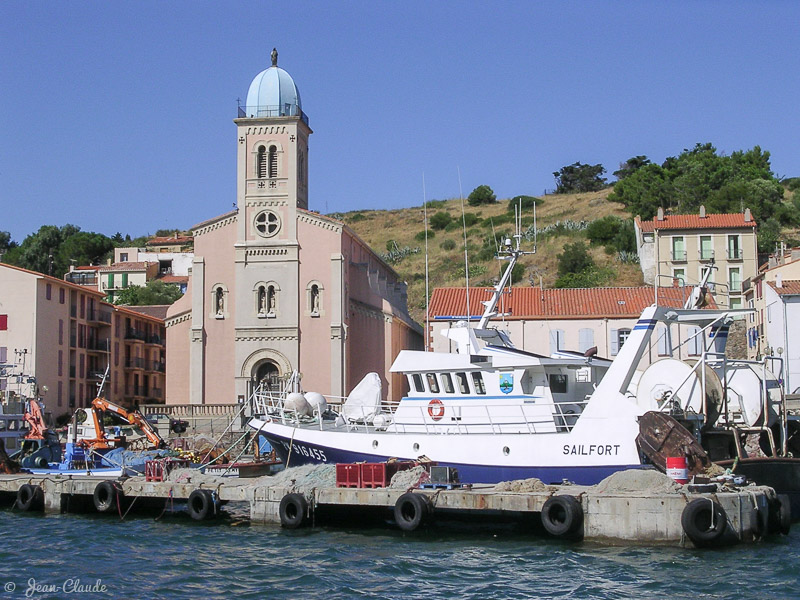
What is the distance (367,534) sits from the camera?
2156cm

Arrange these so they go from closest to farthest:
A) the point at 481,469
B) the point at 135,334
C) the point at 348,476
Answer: the point at 348,476 → the point at 481,469 → the point at 135,334

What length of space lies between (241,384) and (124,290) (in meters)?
38.8

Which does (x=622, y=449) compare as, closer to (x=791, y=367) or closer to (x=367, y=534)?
(x=367, y=534)

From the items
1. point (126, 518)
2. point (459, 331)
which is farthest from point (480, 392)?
point (126, 518)

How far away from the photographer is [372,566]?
59.8 feet

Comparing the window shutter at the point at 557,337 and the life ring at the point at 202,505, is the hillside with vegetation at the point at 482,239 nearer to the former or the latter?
the window shutter at the point at 557,337

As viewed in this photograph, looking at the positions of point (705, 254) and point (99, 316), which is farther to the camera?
point (705, 254)

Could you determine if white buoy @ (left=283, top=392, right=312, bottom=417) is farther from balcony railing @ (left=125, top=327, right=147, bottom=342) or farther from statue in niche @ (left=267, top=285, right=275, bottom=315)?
balcony railing @ (left=125, top=327, right=147, bottom=342)

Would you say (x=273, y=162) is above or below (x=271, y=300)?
above

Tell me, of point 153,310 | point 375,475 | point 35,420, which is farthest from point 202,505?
point 153,310

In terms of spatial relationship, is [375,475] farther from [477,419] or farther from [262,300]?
[262,300]

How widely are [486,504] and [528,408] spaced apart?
5.24 m

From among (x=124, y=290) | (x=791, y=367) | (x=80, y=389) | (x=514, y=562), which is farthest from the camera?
(x=124, y=290)

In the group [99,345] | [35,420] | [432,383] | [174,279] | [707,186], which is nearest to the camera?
[432,383]
